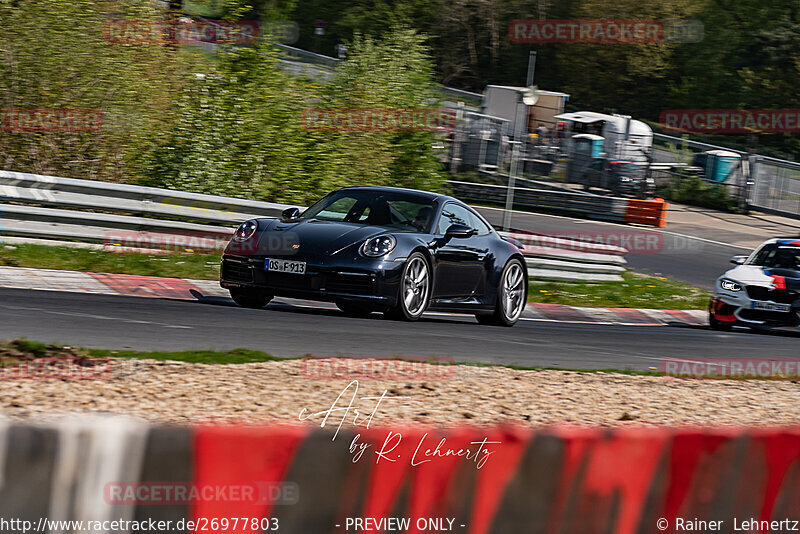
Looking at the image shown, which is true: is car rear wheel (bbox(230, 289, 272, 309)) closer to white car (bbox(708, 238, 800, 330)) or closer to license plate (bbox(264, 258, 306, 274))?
license plate (bbox(264, 258, 306, 274))

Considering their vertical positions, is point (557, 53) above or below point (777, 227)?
above

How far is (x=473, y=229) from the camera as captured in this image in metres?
10.5

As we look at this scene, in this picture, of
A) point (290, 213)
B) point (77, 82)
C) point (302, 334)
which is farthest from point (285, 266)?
point (77, 82)

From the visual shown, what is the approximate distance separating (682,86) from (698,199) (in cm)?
2122

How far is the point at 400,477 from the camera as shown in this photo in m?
3.29

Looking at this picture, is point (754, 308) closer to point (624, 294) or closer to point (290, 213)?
point (624, 294)

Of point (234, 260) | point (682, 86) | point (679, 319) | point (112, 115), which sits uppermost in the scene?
point (682, 86)

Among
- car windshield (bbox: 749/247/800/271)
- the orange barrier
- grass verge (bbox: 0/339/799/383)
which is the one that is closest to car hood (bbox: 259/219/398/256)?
grass verge (bbox: 0/339/799/383)

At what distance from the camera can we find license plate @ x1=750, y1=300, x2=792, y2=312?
43.7 feet

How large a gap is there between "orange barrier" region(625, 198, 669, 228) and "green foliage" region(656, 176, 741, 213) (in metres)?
4.27

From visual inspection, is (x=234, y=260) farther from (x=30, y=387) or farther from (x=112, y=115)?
(x=112, y=115)

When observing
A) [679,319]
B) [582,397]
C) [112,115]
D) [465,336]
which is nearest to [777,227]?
[679,319]

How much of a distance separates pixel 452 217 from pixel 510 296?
1.32 m

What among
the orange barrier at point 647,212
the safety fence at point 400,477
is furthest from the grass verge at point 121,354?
the orange barrier at point 647,212
